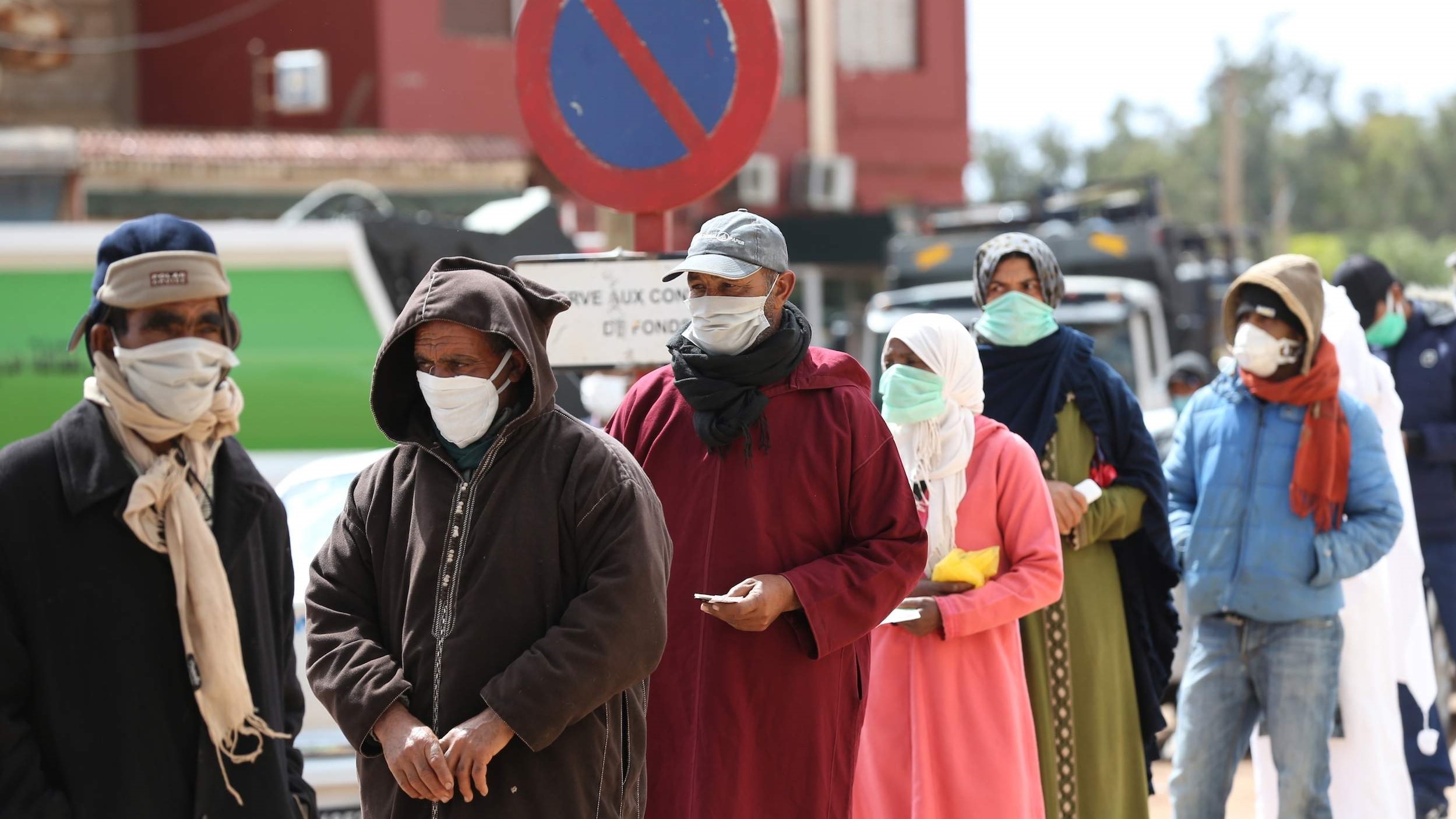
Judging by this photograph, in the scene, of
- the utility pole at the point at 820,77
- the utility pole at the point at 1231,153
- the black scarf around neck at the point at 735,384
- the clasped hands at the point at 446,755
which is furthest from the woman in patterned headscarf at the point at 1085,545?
the utility pole at the point at 1231,153

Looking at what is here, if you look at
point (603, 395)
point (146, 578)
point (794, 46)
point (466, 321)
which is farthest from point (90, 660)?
point (794, 46)

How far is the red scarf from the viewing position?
5301 millimetres

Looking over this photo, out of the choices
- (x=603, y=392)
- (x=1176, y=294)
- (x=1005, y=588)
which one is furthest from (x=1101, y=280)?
(x=1005, y=588)

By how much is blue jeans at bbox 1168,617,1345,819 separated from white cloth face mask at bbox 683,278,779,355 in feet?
7.57

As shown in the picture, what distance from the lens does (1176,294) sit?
13.7 meters

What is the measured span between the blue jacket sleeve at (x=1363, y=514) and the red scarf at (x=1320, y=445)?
0.04 meters

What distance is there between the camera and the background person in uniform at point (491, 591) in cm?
304

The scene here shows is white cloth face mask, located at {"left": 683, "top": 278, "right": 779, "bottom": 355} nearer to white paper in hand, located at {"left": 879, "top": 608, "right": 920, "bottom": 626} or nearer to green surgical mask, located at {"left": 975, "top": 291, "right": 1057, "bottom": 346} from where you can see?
white paper in hand, located at {"left": 879, "top": 608, "right": 920, "bottom": 626}

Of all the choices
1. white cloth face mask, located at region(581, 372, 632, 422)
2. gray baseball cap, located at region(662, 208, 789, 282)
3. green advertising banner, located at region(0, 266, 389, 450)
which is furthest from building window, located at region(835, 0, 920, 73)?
gray baseball cap, located at region(662, 208, 789, 282)

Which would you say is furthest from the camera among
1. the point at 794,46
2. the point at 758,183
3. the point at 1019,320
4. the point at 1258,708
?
the point at 794,46

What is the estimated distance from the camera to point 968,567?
448 centimetres

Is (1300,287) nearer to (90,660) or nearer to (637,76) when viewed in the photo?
(637,76)

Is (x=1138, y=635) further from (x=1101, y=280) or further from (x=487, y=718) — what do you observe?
(x=1101, y=280)

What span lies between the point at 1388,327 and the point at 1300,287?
2.49m
